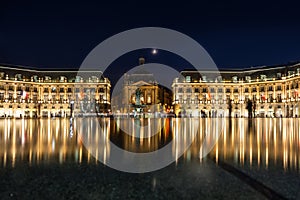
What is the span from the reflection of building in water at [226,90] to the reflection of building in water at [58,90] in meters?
26.4

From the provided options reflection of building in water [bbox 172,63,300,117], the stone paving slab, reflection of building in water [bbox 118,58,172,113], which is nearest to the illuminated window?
reflection of building in water [bbox 172,63,300,117]

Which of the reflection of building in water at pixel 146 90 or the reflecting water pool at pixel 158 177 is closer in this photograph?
the reflecting water pool at pixel 158 177

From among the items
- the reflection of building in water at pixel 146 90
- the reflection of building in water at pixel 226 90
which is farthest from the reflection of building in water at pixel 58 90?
the reflection of building in water at pixel 226 90

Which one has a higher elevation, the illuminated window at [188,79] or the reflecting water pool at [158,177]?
the illuminated window at [188,79]

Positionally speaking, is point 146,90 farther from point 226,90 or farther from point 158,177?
point 158,177

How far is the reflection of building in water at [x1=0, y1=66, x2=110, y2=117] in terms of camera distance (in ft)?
362

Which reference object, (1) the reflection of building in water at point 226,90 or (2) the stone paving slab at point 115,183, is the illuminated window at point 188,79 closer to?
(1) the reflection of building in water at point 226,90

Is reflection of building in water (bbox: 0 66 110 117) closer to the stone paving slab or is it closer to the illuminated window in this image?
the illuminated window

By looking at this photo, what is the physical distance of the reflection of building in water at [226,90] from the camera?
11069 centimetres

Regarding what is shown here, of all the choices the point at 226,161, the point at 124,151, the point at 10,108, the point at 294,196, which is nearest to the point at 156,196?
the point at 294,196

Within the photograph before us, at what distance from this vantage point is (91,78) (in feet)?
391

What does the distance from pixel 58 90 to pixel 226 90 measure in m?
56.7

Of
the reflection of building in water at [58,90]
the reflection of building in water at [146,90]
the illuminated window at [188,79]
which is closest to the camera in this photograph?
the reflection of building in water at [58,90]

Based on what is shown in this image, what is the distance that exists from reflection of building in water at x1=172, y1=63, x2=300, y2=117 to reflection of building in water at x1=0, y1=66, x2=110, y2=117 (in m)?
26.4
